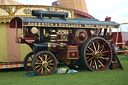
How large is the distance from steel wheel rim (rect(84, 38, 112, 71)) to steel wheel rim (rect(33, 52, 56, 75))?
117 cm

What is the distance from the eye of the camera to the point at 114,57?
326 inches

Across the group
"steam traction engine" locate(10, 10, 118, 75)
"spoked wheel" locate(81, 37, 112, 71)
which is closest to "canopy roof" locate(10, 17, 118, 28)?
"steam traction engine" locate(10, 10, 118, 75)

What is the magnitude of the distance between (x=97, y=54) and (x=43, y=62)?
6.39 feet

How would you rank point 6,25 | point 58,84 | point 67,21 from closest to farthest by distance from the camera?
1. point 58,84
2. point 67,21
3. point 6,25

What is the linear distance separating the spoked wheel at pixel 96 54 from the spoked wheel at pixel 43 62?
1.10m

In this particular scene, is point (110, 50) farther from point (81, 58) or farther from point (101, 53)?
point (81, 58)

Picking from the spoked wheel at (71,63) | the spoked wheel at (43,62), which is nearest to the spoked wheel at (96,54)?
the spoked wheel at (71,63)

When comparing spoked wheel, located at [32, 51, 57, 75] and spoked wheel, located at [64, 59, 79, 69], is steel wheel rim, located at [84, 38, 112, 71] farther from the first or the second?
spoked wheel, located at [32, 51, 57, 75]

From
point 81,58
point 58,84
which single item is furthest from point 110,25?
point 58,84

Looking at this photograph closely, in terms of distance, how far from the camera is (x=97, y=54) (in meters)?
7.81

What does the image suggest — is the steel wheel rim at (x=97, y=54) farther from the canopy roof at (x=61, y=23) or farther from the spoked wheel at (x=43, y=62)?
the spoked wheel at (x=43, y=62)

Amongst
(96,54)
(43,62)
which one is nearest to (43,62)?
(43,62)

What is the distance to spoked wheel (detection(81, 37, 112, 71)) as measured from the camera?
7621 millimetres

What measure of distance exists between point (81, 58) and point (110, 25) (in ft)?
5.46
